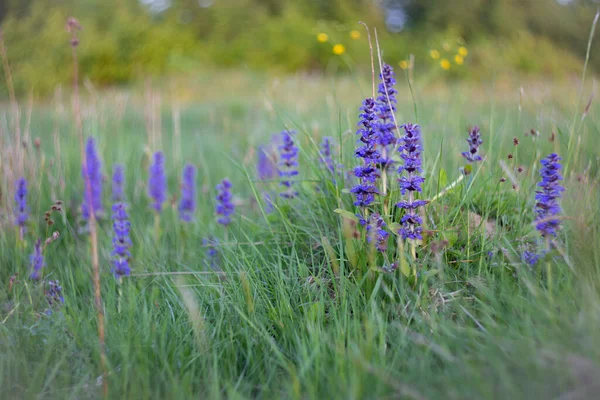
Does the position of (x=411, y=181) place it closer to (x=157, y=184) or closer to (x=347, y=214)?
(x=347, y=214)

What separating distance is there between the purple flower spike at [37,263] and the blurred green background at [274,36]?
11.5 ft

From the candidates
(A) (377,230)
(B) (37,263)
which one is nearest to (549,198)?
(A) (377,230)

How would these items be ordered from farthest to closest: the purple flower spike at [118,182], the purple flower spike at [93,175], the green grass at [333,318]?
the purple flower spike at [118,182] → the purple flower spike at [93,175] → the green grass at [333,318]

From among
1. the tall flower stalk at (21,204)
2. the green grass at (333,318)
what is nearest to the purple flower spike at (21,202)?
the tall flower stalk at (21,204)

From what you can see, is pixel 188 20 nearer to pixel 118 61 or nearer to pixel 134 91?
pixel 118 61

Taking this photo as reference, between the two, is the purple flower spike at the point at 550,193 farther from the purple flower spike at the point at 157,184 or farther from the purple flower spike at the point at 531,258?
the purple flower spike at the point at 157,184

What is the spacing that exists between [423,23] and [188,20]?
12194 millimetres

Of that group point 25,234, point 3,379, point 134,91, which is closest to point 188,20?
point 134,91

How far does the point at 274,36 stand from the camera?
21.4 m

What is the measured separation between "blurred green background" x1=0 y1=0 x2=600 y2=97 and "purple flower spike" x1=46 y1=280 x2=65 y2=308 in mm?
3832

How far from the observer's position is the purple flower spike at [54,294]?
2.12 meters

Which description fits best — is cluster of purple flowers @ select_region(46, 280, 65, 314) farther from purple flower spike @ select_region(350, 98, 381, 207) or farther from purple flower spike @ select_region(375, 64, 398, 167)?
purple flower spike @ select_region(375, 64, 398, 167)

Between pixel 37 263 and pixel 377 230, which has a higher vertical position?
pixel 377 230

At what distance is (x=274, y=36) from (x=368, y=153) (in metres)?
20.7
